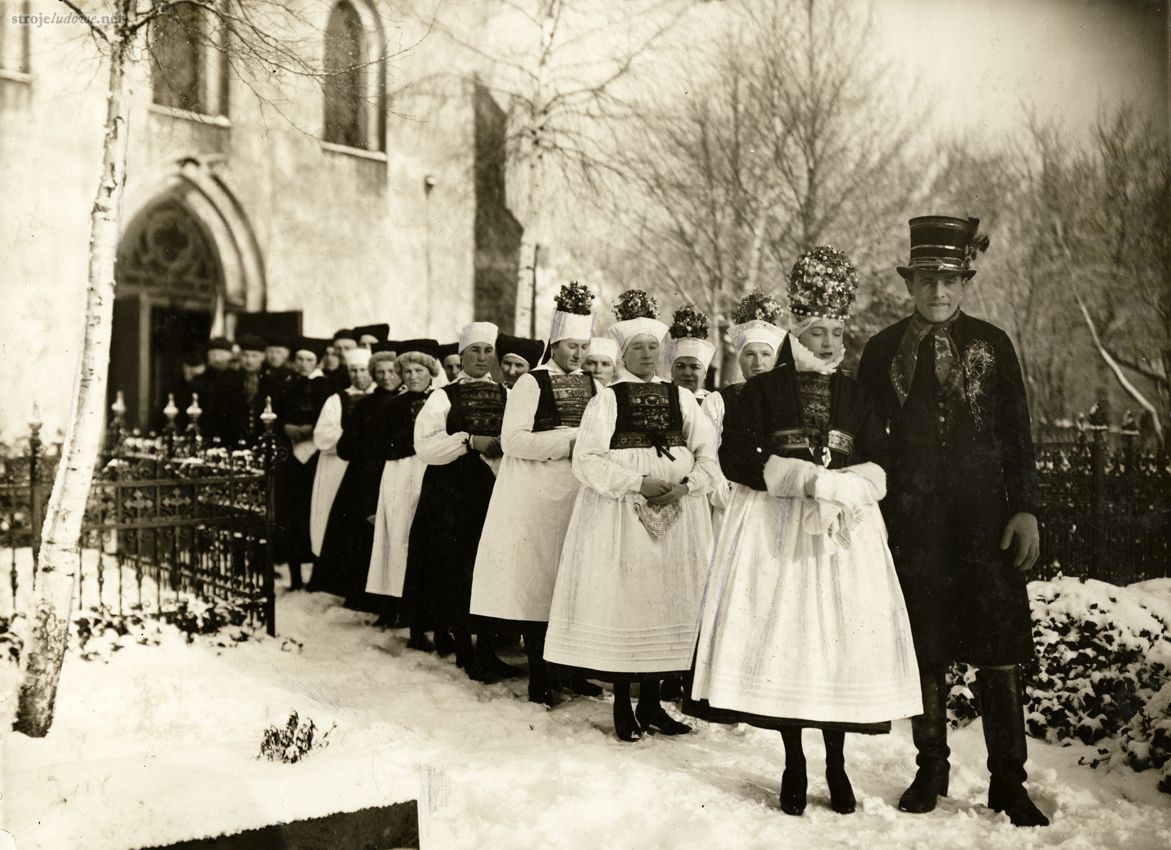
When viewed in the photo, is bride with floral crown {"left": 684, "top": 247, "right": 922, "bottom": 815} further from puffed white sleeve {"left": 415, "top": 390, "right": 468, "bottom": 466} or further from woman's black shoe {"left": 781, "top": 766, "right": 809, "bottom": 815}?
puffed white sleeve {"left": 415, "top": 390, "right": 468, "bottom": 466}

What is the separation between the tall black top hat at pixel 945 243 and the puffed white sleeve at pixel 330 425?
200 inches

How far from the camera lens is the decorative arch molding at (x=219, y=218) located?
895 centimetres

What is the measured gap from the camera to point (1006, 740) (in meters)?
3.80

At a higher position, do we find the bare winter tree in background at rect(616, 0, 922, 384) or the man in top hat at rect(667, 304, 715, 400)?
the bare winter tree in background at rect(616, 0, 922, 384)

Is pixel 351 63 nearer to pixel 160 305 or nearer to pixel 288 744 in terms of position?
pixel 288 744

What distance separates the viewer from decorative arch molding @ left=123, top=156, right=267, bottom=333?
8.95m

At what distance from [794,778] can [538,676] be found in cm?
192

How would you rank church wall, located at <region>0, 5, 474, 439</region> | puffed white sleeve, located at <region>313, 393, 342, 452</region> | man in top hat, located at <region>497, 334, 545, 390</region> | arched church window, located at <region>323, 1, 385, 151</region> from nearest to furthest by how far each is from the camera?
church wall, located at <region>0, 5, 474, 439</region>, arched church window, located at <region>323, 1, 385, 151</region>, man in top hat, located at <region>497, 334, 545, 390</region>, puffed white sleeve, located at <region>313, 393, 342, 452</region>

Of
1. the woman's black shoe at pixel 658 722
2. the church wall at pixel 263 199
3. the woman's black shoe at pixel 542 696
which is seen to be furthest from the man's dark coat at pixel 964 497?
the church wall at pixel 263 199

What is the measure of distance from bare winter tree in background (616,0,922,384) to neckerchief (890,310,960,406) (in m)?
2.97

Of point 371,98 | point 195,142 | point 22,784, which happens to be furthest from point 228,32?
point 22,784

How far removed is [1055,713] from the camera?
15.0ft

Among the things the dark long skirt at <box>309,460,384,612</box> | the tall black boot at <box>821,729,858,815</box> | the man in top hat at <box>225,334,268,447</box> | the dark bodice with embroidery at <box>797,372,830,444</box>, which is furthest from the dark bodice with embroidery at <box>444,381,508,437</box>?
the man in top hat at <box>225,334,268,447</box>

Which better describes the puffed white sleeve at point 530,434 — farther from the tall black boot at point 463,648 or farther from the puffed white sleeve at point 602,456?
the tall black boot at point 463,648
